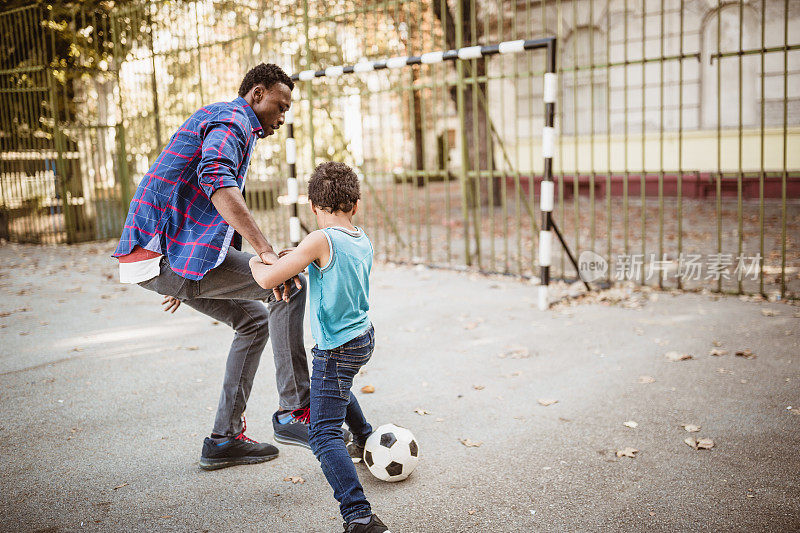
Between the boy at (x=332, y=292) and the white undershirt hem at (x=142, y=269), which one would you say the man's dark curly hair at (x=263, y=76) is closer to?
the boy at (x=332, y=292)

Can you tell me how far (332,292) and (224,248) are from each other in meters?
0.75

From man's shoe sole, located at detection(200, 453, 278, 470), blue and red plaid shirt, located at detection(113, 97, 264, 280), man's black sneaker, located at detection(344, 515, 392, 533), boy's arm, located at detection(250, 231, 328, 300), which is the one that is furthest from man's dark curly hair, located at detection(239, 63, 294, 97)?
man's black sneaker, located at detection(344, 515, 392, 533)

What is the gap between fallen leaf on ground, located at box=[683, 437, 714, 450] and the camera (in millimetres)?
3590

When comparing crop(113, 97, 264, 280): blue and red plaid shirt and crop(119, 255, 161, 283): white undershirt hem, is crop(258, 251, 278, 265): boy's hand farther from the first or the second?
crop(119, 255, 161, 283): white undershirt hem

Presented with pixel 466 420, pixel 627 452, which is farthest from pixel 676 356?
pixel 466 420

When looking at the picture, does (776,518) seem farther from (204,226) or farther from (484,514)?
(204,226)

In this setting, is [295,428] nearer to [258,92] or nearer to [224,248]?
[224,248]

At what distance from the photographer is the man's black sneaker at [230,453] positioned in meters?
3.50

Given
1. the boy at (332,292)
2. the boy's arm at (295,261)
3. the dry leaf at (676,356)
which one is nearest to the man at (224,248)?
the boy's arm at (295,261)

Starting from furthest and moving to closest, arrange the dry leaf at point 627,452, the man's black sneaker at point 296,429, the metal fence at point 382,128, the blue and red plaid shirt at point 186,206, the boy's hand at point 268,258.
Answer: the metal fence at point 382,128, the dry leaf at point 627,452, the man's black sneaker at point 296,429, the blue and red plaid shirt at point 186,206, the boy's hand at point 268,258

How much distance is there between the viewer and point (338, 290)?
2811 millimetres

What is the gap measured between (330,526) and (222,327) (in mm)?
3796

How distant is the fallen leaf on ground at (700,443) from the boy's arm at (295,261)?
233 centimetres

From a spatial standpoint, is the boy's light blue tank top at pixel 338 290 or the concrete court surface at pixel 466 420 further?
the concrete court surface at pixel 466 420
